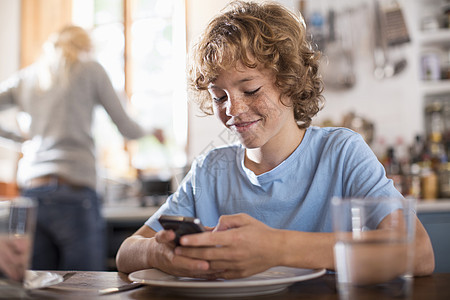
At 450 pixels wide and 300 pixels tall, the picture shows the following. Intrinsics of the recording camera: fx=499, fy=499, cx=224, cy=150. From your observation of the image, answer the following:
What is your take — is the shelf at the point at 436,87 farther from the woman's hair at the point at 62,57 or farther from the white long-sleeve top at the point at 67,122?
the woman's hair at the point at 62,57

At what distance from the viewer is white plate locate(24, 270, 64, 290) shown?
721 mm

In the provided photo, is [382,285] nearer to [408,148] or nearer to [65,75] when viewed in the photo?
[65,75]

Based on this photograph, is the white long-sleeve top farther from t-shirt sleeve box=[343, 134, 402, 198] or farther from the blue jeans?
t-shirt sleeve box=[343, 134, 402, 198]

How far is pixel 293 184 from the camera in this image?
103 centimetres

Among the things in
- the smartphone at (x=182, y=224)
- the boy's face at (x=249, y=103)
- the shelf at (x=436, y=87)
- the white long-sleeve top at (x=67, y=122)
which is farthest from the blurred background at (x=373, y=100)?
the smartphone at (x=182, y=224)

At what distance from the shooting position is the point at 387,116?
2766 millimetres

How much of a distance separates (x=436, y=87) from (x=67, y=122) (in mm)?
1940

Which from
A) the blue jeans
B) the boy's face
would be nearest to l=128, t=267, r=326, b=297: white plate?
the boy's face

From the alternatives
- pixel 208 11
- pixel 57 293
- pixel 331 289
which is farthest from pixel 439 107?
pixel 57 293

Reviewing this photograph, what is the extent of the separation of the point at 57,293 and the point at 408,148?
2.36 m

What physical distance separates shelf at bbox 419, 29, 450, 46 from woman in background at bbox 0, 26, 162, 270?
68.2 inches

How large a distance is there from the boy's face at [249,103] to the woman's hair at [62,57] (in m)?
1.05

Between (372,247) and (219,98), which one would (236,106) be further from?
(372,247)

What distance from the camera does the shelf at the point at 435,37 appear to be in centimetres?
269
